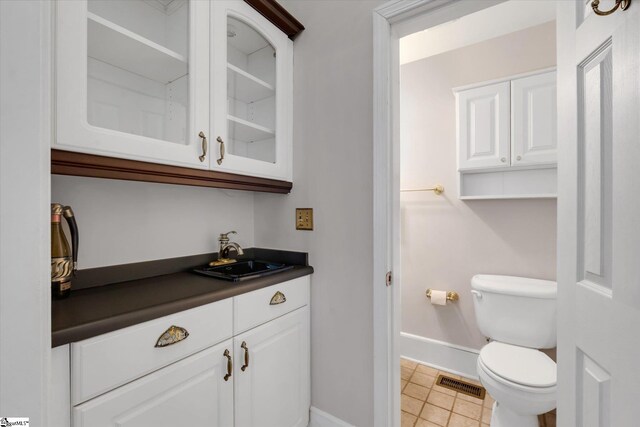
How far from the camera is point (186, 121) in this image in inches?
44.7

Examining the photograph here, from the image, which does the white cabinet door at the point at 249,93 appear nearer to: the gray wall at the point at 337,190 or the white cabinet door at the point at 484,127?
the gray wall at the point at 337,190

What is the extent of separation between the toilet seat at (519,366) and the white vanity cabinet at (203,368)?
95cm

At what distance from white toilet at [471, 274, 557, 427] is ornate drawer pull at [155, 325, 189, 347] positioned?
1440 mm

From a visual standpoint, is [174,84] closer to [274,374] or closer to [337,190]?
[337,190]

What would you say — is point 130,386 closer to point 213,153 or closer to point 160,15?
point 213,153

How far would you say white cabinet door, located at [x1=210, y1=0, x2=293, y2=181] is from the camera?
1.23 metres

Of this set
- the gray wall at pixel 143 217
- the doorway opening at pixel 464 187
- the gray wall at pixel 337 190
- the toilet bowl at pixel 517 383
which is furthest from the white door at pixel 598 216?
the gray wall at pixel 143 217

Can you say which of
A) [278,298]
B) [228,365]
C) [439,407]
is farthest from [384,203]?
[439,407]

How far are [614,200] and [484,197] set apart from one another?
1427 millimetres

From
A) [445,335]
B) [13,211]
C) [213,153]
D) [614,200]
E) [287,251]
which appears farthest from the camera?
[445,335]

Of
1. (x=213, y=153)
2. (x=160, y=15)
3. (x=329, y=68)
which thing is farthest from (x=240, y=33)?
(x=213, y=153)

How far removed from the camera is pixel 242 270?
163 centimetres

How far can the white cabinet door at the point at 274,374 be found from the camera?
3.72ft

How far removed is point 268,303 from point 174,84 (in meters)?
0.97
